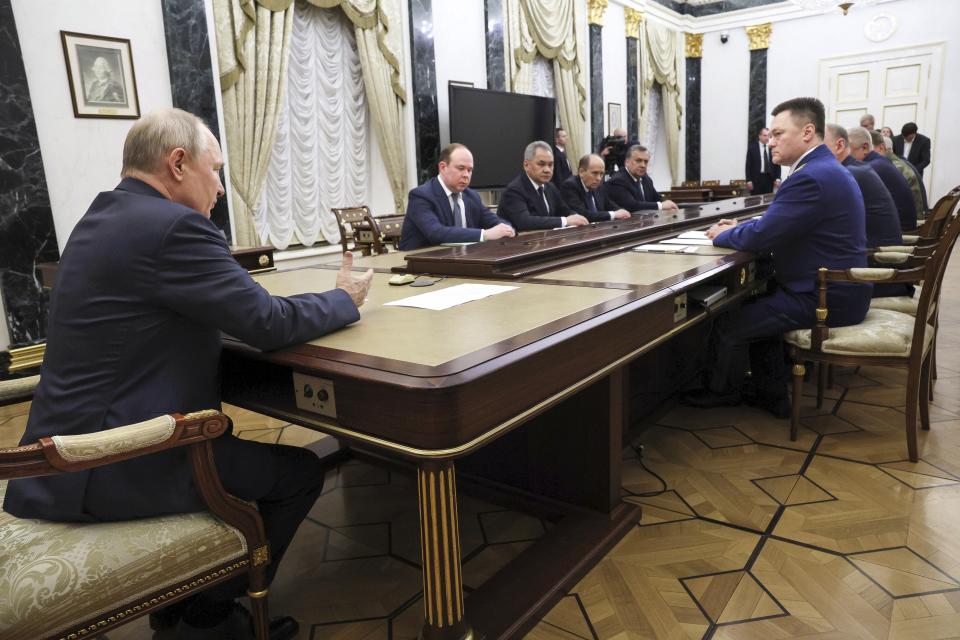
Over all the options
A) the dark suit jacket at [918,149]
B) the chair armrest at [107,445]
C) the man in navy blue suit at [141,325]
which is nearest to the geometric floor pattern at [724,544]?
the man in navy blue suit at [141,325]

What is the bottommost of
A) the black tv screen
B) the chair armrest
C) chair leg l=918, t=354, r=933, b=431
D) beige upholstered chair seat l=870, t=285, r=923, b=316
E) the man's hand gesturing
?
chair leg l=918, t=354, r=933, b=431

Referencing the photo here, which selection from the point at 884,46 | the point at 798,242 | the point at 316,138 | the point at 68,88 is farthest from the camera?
the point at 884,46

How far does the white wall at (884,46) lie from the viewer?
1020 cm

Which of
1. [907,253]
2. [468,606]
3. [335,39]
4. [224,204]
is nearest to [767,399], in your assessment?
[907,253]

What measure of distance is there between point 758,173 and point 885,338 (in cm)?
845

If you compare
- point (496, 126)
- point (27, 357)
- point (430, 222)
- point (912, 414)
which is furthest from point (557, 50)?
point (912, 414)

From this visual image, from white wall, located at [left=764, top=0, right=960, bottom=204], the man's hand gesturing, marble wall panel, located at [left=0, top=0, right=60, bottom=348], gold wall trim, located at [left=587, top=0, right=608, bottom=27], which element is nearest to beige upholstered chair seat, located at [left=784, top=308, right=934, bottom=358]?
the man's hand gesturing

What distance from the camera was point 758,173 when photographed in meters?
10.2

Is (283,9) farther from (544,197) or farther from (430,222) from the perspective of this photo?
(430,222)

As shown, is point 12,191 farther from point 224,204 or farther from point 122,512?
point 122,512

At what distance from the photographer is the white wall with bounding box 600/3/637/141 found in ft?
31.8

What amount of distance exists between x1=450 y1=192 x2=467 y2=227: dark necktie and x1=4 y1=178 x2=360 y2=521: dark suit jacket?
2.71 metres

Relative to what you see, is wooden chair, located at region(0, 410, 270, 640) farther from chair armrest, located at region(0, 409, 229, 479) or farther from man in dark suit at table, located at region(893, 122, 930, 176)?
man in dark suit at table, located at region(893, 122, 930, 176)

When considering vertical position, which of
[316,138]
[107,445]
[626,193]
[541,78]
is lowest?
[107,445]
